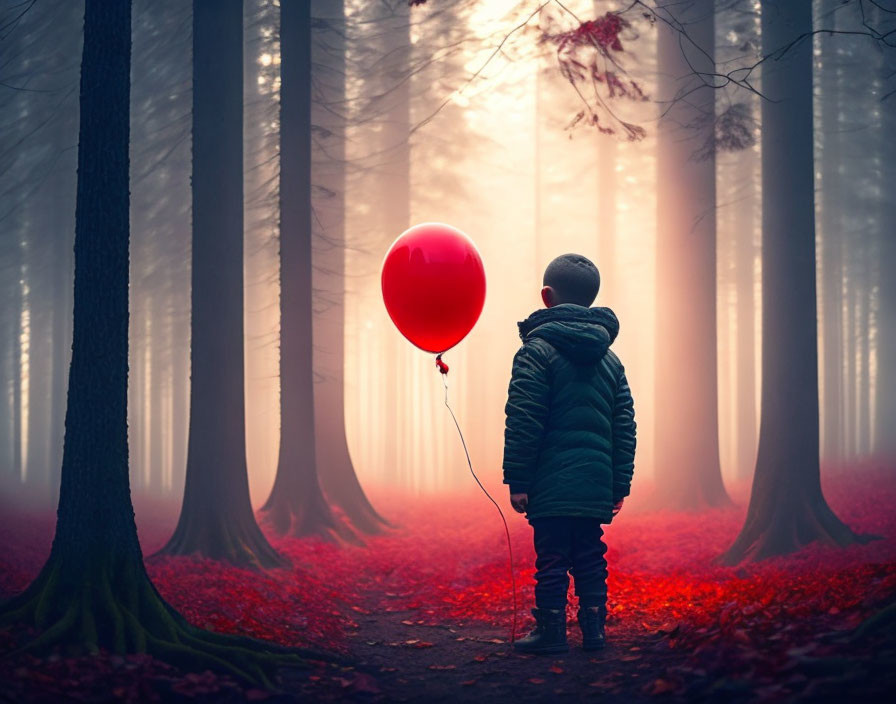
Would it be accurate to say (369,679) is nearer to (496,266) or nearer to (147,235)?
(147,235)

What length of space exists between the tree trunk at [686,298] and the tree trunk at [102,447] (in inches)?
372

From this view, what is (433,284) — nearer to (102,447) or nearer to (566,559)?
(566,559)

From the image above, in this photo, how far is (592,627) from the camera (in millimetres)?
5297

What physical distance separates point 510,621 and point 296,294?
677 centimetres

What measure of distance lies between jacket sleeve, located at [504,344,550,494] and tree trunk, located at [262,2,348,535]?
7.16 meters

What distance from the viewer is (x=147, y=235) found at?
22.3 metres

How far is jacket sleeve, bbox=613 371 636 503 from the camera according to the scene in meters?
5.49

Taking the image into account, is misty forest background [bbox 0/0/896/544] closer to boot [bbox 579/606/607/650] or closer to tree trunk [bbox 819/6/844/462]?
tree trunk [bbox 819/6/844/462]

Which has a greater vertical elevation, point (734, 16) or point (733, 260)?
point (734, 16)

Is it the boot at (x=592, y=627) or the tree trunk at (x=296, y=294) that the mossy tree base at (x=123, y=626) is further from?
the tree trunk at (x=296, y=294)

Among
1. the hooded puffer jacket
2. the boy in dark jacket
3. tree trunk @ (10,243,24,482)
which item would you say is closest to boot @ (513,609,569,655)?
the boy in dark jacket

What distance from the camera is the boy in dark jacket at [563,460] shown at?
17.0ft

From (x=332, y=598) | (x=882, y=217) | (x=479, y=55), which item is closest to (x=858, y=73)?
(x=882, y=217)

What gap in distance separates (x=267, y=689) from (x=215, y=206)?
6.40 metres
